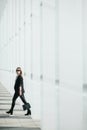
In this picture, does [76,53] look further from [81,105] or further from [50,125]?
[50,125]

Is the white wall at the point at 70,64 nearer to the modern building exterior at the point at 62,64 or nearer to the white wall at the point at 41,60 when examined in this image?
the modern building exterior at the point at 62,64

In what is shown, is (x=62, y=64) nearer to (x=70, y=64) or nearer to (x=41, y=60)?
(x=70, y=64)

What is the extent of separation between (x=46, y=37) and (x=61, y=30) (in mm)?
2321

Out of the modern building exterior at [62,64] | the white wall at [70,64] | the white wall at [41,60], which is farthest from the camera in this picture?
the white wall at [41,60]

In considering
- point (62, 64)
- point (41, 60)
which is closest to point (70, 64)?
point (62, 64)

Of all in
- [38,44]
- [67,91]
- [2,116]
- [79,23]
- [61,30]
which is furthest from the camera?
[2,116]

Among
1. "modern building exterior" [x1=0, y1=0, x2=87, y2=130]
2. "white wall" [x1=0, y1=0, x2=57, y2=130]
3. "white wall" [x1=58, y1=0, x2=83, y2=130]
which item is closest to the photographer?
"modern building exterior" [x1=0, y1=0, x2=87, y2=130]

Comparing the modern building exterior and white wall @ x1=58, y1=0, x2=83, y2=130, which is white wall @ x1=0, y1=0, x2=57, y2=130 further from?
white wall @ x1=58, y1=0, x2=83, y2=130

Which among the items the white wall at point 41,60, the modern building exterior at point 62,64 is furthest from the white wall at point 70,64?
the white wall at point 41,60

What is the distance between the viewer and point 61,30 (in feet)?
30.0

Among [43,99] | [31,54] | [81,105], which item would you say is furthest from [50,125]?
[31,54]

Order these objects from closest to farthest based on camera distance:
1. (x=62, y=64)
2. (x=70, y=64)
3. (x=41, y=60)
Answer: (x=70, y=64)
(x=62, y=64)
(x=41, y=60)

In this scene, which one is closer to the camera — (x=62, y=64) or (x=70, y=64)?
(x=70, y=64)

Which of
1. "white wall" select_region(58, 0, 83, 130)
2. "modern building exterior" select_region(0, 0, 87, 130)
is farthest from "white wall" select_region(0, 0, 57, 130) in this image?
"white wall" select_region(58, 0, 83, 130)
